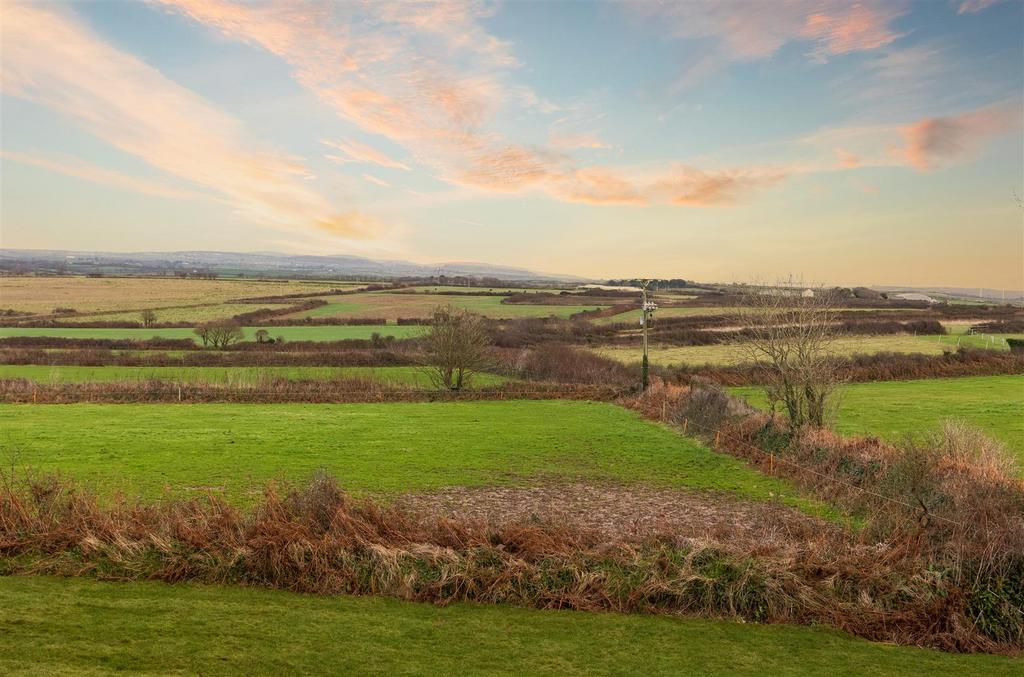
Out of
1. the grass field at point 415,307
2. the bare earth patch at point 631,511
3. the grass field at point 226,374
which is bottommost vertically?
the grass field at point 226,374

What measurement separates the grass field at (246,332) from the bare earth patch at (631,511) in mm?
43874

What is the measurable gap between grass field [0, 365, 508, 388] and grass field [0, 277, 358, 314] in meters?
47.7

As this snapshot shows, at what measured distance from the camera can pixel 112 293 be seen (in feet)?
366

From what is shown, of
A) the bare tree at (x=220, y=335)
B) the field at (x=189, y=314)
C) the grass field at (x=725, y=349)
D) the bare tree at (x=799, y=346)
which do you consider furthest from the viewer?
the field at (x=189, y=314)

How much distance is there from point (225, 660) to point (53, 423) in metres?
24.7

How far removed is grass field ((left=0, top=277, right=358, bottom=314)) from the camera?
304 ft

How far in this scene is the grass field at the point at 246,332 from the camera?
2483 inches

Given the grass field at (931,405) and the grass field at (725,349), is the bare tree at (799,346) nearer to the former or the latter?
the grass field at (931,405)

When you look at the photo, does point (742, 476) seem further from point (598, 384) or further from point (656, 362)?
point (656, 362)

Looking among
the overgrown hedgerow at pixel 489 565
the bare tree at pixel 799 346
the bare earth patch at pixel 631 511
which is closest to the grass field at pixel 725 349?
the bare tree at pixel 799 346

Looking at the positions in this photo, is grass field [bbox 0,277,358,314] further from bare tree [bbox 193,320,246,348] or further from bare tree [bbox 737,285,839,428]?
bare tree [bbox 737,285,839,428]

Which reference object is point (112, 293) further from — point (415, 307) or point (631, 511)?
point (631, 511)

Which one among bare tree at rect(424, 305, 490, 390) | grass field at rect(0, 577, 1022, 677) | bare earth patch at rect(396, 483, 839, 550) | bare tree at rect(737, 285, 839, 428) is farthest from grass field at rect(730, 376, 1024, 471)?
grass field at rect(0, 577, 1022, 677)

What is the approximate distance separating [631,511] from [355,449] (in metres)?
11.2
